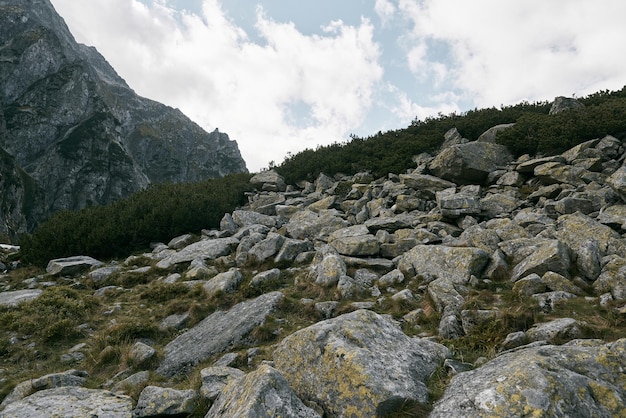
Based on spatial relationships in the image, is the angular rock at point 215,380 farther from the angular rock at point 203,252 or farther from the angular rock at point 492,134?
the angular rock at point 492,134

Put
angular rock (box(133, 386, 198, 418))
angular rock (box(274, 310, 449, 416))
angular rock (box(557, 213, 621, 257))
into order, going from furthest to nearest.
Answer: angular rock (box(557, 213, 621, 257)) → angular rock (box(133, 386, 198, 418)) → angular rock (box(274, 310, 449, 416))

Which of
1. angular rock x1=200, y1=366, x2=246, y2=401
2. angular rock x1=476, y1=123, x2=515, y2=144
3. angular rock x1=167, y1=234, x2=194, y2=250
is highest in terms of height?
angular rock x1=476, y1=123, x2=515, y2=144

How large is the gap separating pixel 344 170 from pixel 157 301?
15107 mm

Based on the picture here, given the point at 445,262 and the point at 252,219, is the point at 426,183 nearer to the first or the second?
the point at 445,262

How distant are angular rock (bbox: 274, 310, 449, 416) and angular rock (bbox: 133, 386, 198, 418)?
4.34ft

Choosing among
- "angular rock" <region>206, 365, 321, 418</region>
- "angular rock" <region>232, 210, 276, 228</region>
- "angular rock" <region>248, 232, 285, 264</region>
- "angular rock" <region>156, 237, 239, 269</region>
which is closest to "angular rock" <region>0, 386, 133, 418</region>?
"angular rock" <region>206, 365, 321, 418</region>

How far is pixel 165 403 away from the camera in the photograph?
4.94 metres

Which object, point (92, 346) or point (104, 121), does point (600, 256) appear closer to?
point (92, 346)

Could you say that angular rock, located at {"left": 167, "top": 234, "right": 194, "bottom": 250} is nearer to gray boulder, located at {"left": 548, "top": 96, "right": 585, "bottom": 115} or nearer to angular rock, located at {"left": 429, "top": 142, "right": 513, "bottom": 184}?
angular rock, located at {"left": 429, "top": 142, "right": 513, "bottom": 184}

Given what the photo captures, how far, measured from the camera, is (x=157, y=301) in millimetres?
11078

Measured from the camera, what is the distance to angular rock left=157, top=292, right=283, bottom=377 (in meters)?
7.49

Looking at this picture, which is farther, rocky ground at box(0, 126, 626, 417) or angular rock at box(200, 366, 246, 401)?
angular rock at box(200, 366, 246, 401)

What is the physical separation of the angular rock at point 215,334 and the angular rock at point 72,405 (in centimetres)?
178

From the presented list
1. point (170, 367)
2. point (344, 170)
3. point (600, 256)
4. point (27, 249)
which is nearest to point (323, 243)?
point (170, 367)
